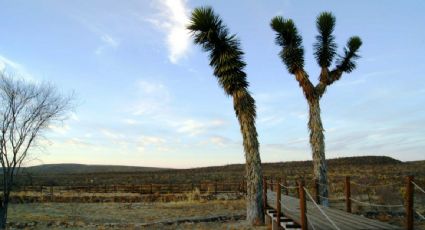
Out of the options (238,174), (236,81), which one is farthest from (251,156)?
(238,174)

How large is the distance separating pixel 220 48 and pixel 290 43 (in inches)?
148

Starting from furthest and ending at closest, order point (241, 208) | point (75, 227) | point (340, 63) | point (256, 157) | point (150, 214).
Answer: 1. point (241, 208)
2. point (150, 214)
3. point (340, 63)
4. point (75, 227)
5. point (256, 157)

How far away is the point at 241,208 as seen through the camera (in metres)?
24.4

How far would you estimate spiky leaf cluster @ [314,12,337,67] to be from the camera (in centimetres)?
1919

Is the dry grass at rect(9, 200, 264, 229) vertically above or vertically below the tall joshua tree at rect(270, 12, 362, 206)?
below

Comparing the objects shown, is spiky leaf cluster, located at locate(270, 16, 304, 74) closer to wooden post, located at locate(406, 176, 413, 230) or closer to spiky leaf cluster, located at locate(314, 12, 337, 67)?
spiky leaf cluster, located at locate(314, 12, 337, 67)

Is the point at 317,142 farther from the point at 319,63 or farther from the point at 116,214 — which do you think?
the point at 116,214

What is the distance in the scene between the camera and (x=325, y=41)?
63.5 feet

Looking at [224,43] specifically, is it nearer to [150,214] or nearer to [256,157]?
[256,157]

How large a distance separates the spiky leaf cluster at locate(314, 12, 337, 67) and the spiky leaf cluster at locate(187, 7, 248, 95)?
14.0ft

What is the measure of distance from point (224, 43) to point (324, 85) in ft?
16.5

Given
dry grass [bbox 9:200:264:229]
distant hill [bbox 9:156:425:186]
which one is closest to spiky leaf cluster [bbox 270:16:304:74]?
dry grass [bbox 9:200:264:229]

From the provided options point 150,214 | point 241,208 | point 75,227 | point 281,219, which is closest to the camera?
point 281,219

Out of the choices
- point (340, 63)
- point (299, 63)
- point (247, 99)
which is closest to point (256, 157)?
point (247, 99)
